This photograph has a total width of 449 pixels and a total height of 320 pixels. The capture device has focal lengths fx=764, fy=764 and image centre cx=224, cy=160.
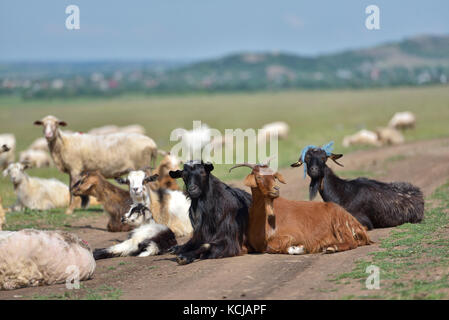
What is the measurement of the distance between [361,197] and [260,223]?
255 centimetres

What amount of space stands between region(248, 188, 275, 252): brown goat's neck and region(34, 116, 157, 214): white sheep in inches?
295

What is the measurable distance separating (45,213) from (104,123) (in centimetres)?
4040

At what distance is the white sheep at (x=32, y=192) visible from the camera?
691 inches

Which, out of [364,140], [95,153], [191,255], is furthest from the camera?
[364,140]

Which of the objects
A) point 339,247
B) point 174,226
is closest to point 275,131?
point 174,226

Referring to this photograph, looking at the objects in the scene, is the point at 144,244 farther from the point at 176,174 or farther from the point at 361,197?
the point at 361,197

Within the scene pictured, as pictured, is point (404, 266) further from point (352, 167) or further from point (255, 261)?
point (352, 167)

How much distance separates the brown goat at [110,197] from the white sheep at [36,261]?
4315 millimetres

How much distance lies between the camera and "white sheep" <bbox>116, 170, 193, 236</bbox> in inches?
509

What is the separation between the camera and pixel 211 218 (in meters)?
10.5

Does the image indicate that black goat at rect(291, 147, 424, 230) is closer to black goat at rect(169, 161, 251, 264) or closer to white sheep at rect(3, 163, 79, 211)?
black goat at rect(169, 161, 251, 264)

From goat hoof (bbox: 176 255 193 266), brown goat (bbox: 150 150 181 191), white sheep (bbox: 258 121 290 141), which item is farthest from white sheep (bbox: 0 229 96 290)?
white sheep (bbox: 258 121 290 141)
